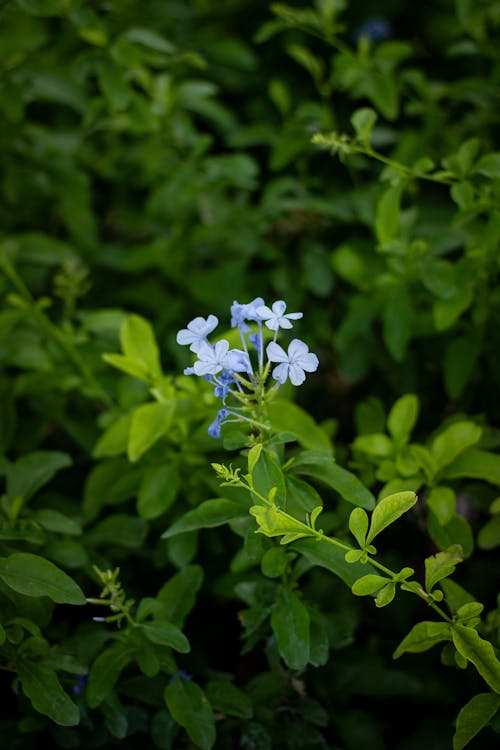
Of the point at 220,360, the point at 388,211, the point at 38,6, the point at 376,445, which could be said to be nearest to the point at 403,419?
the point at 376,445

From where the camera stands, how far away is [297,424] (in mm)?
1385

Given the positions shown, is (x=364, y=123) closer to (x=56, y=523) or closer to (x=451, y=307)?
(x=451, y=307)

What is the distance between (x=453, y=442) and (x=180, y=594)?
60 cm

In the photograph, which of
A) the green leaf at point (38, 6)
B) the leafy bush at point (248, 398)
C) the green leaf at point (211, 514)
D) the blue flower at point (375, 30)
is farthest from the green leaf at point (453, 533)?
the blue flower at point (375, 30)

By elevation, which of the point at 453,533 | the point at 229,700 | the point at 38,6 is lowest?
the point at 229,700

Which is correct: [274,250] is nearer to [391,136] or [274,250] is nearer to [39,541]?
[391,136]

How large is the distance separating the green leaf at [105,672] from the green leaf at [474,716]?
0.57 m

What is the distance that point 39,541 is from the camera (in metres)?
1.33

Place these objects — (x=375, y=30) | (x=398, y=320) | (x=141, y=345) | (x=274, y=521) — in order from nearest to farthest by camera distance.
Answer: (x=274, y=521)
(x=141, y=345)
(x=398, y=320)
(x=375, y=30)

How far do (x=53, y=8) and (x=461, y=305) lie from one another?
1.18 metres

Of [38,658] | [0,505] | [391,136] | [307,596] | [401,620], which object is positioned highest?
[391,136]

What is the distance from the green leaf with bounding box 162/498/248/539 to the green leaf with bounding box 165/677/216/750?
12.0 inches

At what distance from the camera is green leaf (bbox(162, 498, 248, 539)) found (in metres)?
1.21

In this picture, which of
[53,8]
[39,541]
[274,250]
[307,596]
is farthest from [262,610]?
[53,8]
